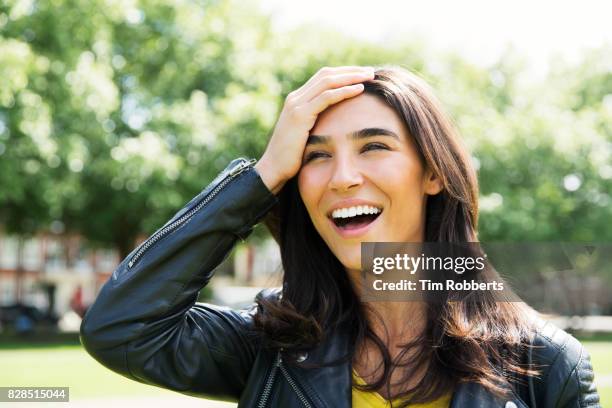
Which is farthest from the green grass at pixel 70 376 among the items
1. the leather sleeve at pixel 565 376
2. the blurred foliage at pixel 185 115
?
the leather sleeve at pixel 565 376

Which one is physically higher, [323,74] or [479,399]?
[323,74]

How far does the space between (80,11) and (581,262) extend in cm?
1706

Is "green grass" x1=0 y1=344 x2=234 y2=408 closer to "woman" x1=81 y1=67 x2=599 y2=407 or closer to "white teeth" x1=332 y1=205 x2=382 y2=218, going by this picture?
"woman" x1=81 y1=67 x2=599 y2=407

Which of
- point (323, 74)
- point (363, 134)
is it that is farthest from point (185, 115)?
point (363, 134)

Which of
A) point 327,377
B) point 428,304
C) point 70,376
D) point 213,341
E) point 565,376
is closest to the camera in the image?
point 565,376

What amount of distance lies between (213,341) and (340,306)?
1.46 feet

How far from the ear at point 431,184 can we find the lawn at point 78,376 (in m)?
7.69

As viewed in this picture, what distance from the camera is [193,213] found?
7.72 feet

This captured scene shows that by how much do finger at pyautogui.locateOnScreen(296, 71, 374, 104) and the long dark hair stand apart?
0.22 feet

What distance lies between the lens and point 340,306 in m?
2.52

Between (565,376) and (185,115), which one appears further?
(185,115)

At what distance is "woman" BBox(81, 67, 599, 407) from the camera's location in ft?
7.30

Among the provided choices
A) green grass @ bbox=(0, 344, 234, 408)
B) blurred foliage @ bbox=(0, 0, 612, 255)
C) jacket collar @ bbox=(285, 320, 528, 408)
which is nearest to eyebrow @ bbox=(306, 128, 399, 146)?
jacket collar @ bbox=(285, 320, 528, 408)

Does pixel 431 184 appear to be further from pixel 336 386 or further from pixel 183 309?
pixel 183 309
